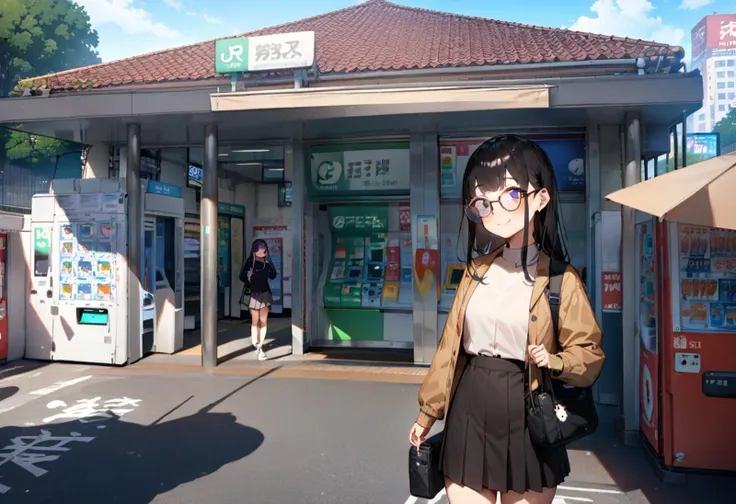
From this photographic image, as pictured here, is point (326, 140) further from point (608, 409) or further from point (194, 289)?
point (608, 409)

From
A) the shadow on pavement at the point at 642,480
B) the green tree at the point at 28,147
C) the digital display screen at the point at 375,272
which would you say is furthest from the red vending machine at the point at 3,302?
the green tree at the point at 28,147

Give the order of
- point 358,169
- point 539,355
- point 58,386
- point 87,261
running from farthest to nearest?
1. point 358,169
2. point 87,261
3. point 58,386
4. point 539,355

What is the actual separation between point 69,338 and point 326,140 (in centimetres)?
467

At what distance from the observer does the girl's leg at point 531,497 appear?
212 cm

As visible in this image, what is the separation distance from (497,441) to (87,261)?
709 cm

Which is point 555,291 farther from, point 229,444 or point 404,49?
point 404,49

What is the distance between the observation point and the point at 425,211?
7.75 meters

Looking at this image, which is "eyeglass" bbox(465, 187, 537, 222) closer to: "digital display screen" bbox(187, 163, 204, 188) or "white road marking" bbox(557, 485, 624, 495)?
"white road marking" bbox(557, 485, 624, 495)

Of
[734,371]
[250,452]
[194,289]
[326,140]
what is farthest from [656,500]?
[194,289]

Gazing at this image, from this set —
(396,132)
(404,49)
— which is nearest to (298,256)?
(396,132)

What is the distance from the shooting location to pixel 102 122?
292 inches

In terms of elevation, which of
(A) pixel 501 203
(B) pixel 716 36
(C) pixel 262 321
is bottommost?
(C) pixel 262 321

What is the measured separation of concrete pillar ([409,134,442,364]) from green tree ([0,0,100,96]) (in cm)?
2369

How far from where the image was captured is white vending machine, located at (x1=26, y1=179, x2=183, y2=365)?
751 cm
